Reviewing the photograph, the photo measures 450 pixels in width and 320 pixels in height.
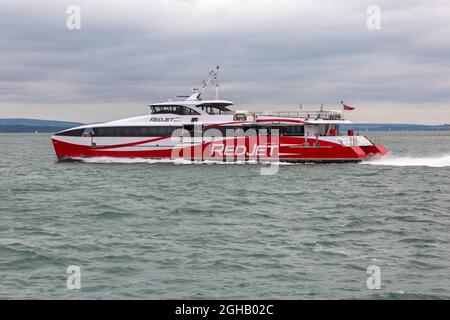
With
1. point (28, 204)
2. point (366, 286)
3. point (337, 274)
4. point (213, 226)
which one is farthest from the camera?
point (28, 204)

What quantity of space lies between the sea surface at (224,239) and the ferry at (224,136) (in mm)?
8307

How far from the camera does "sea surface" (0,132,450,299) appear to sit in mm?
11727

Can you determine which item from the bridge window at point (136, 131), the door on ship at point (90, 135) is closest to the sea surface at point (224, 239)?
the bridge window at point (136, 131)

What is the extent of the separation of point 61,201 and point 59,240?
A: 8.17m

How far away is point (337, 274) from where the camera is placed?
1255 cm

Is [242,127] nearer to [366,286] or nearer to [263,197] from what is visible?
[263,197]

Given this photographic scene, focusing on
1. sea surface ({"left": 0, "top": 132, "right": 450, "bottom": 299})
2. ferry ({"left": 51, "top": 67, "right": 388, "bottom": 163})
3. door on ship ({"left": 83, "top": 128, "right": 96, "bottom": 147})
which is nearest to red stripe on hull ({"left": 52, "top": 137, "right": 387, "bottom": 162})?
ferry ({"left": 51, "top": 67, "right": 388, "bottom": 163})

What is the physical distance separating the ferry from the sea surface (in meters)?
8.31

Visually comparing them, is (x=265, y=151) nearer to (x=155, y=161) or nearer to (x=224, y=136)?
(x=224, y=136)

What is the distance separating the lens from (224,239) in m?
16.0

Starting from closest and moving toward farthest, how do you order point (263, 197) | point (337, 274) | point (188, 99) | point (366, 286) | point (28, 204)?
1. point (366, 286)
2. point (337, 274)
3. point (28, 204)
4. point (263, 197)
5. point (188, 99)

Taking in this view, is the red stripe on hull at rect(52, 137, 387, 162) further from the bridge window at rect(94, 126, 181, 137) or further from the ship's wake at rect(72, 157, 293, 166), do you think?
the bridge window at rect(94, 126, 181, 137)

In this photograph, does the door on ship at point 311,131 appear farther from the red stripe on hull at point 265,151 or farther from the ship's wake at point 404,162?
the ship's wake at point 404,162
